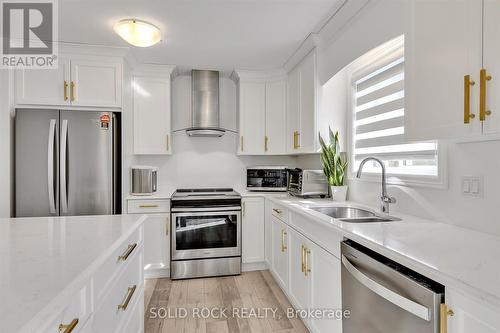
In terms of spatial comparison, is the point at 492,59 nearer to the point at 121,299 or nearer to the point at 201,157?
the point at 121,299

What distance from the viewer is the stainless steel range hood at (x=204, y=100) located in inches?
134

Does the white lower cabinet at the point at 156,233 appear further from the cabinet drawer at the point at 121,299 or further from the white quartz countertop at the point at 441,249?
the white quartz countertop at the point at 441,249

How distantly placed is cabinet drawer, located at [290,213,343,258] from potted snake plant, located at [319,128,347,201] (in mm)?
550

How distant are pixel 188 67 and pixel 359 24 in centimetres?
208

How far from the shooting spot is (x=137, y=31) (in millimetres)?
2240

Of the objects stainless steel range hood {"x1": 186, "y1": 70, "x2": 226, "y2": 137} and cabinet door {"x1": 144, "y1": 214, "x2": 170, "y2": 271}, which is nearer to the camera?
cabinet door {"x1": 144, "y1": 214, "x2": 170, "y2": 271}

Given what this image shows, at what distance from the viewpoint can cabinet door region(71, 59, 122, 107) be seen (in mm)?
2703

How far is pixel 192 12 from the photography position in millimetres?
2088

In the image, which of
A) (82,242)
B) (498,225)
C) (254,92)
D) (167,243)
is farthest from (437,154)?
(167,243)

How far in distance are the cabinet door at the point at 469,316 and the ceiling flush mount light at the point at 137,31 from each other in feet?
8.48

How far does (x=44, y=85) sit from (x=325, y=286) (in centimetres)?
313

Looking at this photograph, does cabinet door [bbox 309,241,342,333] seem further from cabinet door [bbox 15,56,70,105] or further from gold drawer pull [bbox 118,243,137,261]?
cabinet door [bbox 15,56,70,105]

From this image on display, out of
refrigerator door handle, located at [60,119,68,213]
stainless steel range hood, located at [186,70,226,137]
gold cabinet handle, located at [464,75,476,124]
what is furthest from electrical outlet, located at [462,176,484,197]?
refrigerator door handle, located at [60,119,68,213]

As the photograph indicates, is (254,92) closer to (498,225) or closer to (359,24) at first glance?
(359,24)
